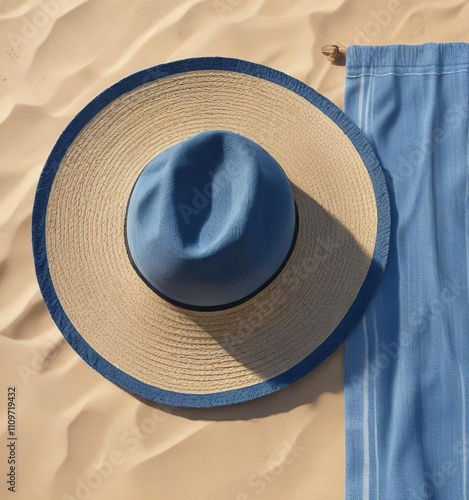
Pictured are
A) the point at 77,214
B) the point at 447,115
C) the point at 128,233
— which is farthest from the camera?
the point at 447,115

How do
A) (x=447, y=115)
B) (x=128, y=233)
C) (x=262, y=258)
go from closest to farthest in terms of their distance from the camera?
(x=262, y=258) < (x=128, y=233) < (x=447, y=115)

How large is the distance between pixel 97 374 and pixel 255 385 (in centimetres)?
52

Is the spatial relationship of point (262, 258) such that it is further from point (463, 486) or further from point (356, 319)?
point (463, 486)

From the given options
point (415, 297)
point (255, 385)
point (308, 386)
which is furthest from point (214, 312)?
point (415, 297)

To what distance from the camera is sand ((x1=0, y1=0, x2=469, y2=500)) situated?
6.67ft

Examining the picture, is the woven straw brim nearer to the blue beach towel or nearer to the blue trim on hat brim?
the blue trim on hat brim

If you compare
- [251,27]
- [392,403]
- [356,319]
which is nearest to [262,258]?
[356,319]

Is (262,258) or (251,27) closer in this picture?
(262,258)

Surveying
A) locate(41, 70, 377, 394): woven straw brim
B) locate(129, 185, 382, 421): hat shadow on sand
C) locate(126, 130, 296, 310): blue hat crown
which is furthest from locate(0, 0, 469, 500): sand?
locate(126, 130, 296, 310): blue hat crown

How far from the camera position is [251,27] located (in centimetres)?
247

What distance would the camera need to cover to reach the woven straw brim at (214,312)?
1.99 metres

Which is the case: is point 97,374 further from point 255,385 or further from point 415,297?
point 415,297

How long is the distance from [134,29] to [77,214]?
0.87 m

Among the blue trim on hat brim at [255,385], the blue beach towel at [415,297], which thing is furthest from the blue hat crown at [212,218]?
the blue beach towel at [415,297]
